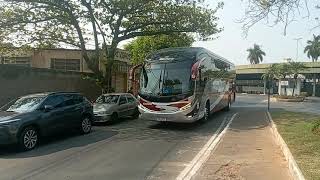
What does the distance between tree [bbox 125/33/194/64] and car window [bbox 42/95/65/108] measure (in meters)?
14.8

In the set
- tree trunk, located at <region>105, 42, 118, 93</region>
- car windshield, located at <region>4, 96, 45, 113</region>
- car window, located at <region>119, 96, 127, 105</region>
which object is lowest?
car window, located at <region>119, 96, 127, 105</region>

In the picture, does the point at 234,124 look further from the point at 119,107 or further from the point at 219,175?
the point at 219,175

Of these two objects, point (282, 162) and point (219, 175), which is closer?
point (219, 175)

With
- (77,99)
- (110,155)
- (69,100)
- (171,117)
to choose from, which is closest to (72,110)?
(69,100)

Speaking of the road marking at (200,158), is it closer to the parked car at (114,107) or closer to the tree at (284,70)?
the parked car at (114,107)

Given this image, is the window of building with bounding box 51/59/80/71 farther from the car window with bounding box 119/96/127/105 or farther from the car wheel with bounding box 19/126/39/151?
the car wheel with bounding box 19/126/39/151

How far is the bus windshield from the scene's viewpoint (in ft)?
60.3

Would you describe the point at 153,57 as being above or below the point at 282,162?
above

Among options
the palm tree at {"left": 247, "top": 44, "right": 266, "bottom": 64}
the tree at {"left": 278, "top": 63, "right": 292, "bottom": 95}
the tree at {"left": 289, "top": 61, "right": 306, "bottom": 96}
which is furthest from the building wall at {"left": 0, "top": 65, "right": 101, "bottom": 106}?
the palm tree at {"left": 247, "top": 44, "right": 266, "bottom": 64}

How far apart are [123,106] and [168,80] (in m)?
4.27

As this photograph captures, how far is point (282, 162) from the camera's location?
10930 millimetres

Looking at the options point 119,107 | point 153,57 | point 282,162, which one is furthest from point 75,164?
point 119,107

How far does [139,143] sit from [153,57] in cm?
584

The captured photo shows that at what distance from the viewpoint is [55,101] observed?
603 inches
